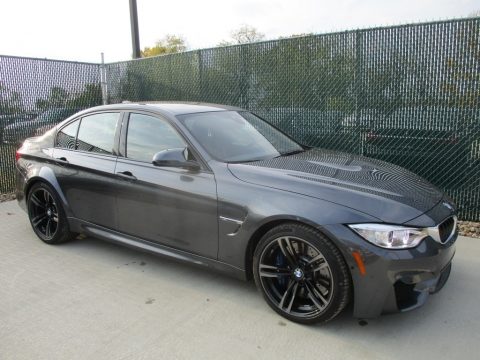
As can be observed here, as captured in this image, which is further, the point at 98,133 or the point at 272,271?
the point at 98,133

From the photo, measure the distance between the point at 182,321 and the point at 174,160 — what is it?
1.24m

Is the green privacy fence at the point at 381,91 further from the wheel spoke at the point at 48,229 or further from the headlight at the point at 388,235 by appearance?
the wheel spoke at the point at 48,229

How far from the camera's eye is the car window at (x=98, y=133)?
14.0 ft

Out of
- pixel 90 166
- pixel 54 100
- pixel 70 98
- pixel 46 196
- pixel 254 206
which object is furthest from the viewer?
pixel 70 98

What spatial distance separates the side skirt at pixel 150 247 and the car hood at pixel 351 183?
0.74 m

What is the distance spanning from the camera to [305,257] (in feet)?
10.0

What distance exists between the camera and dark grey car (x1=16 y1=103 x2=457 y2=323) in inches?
111

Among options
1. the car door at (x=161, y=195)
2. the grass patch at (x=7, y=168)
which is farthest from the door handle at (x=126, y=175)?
the grass patch at (x=7, y=168)

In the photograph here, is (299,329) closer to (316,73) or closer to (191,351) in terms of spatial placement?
(191,351)

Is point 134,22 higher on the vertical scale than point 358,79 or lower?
higher

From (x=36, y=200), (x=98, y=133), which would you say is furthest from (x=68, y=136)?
(x=36, y=200)

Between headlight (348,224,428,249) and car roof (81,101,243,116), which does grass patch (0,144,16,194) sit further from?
headlight (348,224,428,249)

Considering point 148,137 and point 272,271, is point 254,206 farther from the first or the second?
point 148,137

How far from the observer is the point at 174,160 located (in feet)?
11.4
